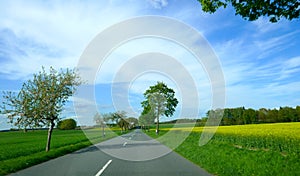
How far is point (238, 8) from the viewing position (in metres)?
8.76

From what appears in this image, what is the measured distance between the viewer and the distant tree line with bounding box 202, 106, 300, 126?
255 ft

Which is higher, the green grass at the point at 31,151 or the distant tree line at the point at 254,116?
the distant tree line at the point at 254,116

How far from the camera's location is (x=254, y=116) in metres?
84.3

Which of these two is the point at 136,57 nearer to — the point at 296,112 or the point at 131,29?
the point at 131,29

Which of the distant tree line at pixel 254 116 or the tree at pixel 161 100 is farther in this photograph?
the distant tree line at pixel 254 116

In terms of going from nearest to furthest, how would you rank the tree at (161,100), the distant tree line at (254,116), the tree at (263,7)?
the tree at (263,7)
the tree at (161,100)
the distant tree line at (254,116)

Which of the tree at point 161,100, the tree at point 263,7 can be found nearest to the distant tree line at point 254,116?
the tree at point 161,100

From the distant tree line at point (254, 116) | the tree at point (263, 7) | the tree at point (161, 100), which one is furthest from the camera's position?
the distant tree line at point (254, 116)

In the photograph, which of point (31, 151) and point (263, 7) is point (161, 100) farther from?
point (263, 7)

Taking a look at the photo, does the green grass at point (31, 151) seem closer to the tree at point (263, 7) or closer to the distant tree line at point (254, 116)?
the tree at point (263, 7)

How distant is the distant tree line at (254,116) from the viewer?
255 ft

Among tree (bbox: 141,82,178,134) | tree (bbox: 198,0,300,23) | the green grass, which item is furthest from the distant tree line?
tree (bbox: 198,0,300,23)

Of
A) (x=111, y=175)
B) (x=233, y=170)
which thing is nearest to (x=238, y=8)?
(x=233, y=170)

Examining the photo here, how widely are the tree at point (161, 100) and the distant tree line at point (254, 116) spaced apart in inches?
1249
